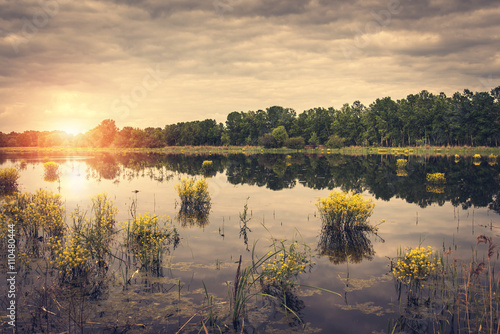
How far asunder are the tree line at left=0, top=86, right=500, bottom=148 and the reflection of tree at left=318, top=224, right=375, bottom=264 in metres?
102

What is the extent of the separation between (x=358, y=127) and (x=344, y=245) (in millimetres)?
126723

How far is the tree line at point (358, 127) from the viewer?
339ft

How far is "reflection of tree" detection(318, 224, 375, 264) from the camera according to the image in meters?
11.7

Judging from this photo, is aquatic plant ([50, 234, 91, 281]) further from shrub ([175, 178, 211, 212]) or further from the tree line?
the tree line

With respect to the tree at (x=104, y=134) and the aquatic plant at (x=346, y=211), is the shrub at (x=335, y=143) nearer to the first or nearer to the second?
the aquatic plant at (x=346, y=211)

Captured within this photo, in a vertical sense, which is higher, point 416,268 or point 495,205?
point 416,268

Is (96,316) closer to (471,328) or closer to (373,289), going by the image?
(373,289)

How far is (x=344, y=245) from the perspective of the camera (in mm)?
13031

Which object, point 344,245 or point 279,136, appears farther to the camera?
point 279,136

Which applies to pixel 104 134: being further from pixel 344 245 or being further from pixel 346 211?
pixel 344 245

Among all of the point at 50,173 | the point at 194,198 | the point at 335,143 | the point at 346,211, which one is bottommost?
the point at 194,198

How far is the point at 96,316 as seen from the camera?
23.8 feet

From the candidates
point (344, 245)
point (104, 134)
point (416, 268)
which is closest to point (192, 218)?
point (344, 245)

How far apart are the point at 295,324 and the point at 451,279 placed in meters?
5.49
